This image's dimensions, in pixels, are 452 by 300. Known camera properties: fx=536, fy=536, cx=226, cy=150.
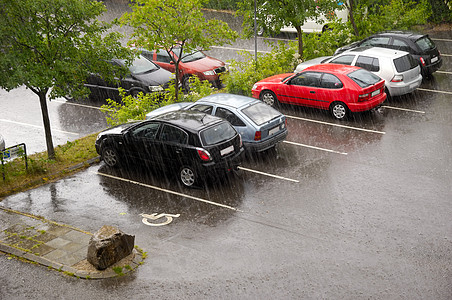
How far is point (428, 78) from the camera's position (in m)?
20.9

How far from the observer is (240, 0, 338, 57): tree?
20812 millimetres

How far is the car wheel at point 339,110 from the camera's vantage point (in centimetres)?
1688

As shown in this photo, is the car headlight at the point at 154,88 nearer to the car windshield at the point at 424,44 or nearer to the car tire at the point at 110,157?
the car tire at the point at 110,157

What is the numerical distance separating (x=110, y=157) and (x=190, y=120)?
259cm

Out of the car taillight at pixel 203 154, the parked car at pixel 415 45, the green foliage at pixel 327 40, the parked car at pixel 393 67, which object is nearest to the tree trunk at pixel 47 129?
the car taillight at pixel 203 154

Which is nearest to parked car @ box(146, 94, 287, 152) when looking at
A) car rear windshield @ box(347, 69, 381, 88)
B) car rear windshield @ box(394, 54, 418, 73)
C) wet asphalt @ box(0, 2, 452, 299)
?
wet asphalt @ box(0, 2, 452, 299)

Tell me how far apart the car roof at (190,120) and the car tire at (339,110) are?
533 cm

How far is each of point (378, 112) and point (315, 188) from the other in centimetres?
617

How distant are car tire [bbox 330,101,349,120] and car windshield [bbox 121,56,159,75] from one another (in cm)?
723

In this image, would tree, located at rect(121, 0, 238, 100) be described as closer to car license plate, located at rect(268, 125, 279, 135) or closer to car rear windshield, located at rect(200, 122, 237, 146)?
car license plate, located at rect(268, 125, 279, 135)

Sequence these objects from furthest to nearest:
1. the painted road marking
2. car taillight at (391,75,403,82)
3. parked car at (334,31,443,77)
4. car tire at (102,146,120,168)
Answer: parked car at (334,31,443,77)
car taillight at (391,75,403,82)
car tire at (102,146,120,168)
the painted road marking

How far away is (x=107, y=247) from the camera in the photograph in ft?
30.8

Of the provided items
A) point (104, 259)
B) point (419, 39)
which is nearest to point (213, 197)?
point (104, 259)

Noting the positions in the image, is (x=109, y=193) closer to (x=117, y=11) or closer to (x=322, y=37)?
(x=322, y=37)
